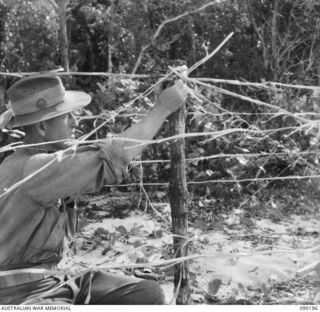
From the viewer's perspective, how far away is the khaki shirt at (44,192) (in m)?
2.21

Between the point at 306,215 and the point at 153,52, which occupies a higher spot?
the point at 153,52

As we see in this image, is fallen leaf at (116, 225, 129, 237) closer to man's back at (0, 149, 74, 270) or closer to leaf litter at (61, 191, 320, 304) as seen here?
leaf litter at (61, 191, 320, 304)

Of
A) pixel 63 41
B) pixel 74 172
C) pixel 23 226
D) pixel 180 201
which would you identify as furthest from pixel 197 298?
pixel 63 41

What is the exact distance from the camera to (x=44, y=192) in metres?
2.23

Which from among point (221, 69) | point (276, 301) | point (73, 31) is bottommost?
point (276, 301)

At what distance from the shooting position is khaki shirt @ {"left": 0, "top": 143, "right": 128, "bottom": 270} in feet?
7.26

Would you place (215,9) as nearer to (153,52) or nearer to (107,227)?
(153,52)

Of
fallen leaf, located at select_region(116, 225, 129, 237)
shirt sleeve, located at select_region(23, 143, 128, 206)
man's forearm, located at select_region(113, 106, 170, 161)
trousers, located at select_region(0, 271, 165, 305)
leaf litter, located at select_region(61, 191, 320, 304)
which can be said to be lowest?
leaf litter, located at select_region(61, 191, 320, 304)

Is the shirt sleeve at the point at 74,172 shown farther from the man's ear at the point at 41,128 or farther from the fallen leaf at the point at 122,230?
the fallen leaf at the point at 122,230

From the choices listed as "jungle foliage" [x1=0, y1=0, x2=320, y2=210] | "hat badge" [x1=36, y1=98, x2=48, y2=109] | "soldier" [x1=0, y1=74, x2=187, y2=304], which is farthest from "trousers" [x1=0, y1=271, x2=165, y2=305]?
"jungle foliage" [x1=0, y1=0, x2=320, y2=210]

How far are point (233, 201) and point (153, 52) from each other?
2760 mm

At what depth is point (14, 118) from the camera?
246cm

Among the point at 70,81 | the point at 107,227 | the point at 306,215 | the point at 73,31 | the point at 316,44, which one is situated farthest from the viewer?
the point at 73,31

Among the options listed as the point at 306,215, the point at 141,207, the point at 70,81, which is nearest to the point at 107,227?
the point at 141,207
